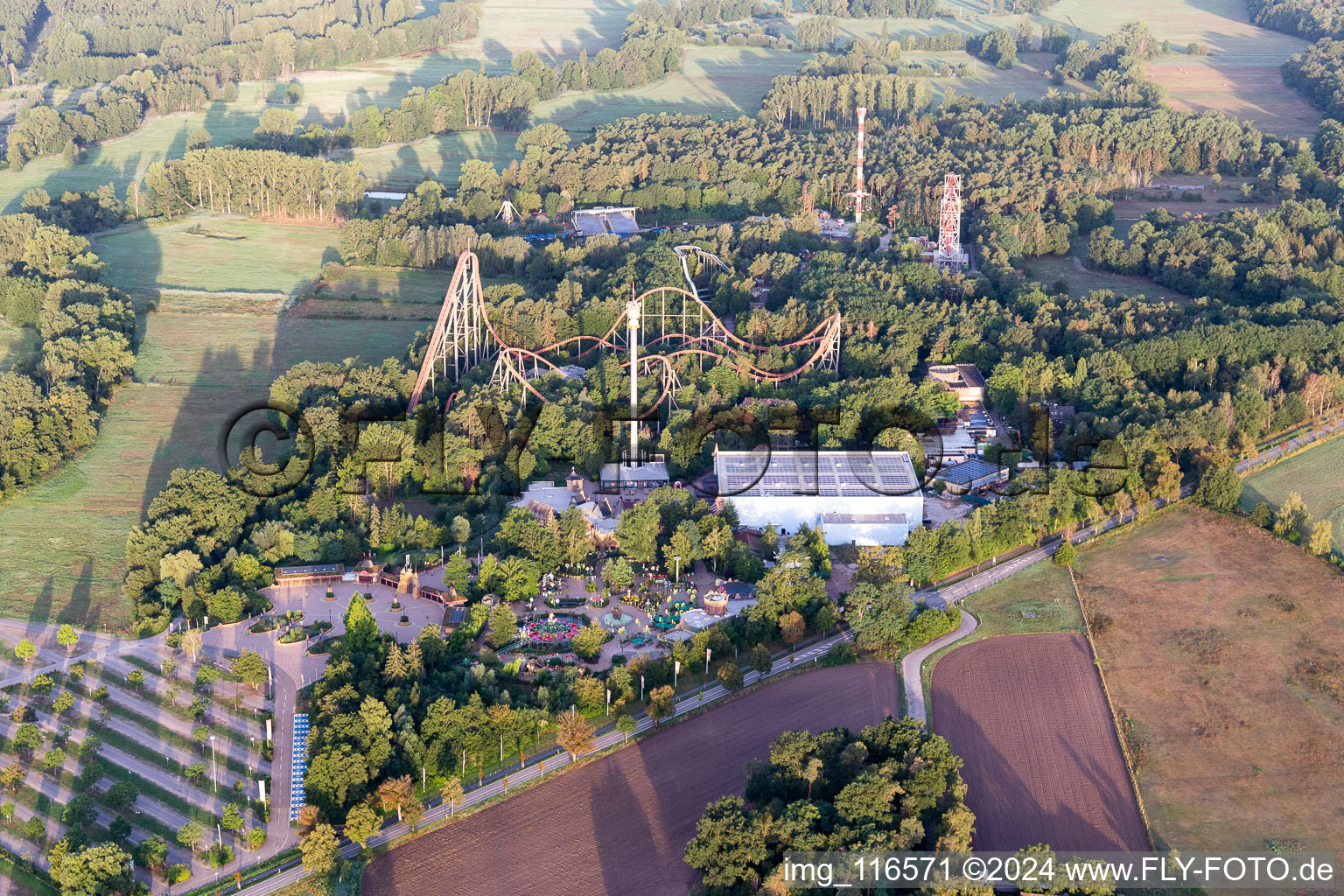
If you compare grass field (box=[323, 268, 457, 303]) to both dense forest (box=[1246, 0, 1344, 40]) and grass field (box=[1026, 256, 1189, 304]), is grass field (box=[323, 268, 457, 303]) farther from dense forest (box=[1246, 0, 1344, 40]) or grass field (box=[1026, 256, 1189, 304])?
dense forest (box=[1246, 0, 1344, 40])

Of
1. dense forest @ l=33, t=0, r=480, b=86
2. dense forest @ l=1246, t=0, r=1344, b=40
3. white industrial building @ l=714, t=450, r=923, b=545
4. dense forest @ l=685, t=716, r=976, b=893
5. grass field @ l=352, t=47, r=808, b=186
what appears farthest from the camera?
dense forest @ l=1246, t=0, r=1344, b=40

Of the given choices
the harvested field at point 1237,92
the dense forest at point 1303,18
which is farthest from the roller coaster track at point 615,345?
the dense forest at point 1303,18

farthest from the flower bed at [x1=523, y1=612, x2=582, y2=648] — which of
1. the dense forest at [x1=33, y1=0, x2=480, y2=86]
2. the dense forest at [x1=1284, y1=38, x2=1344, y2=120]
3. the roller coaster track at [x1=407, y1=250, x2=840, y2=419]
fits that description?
the dense forest at [x1=33, y1=0, x2=480, y2=86]

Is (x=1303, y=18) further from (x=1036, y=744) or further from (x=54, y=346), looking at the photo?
(x=54, y=346)

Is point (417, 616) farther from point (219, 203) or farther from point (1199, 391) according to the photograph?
point (219, 203)

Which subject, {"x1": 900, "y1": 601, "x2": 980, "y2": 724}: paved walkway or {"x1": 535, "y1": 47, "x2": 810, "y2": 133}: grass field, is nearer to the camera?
{"x1": 900, "y1": 601, "x2": 980, "y2": 724}: paved walkway

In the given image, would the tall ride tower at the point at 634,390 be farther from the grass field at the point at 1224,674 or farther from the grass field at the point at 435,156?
the grass field at the point at 435,156
